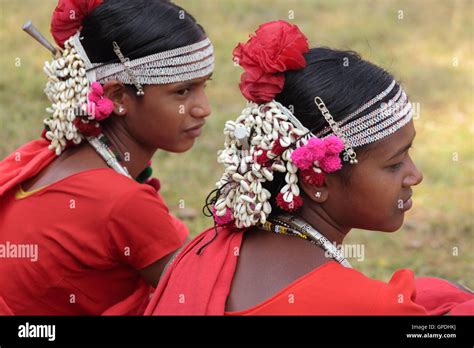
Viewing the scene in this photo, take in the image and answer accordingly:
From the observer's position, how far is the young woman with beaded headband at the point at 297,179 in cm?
307

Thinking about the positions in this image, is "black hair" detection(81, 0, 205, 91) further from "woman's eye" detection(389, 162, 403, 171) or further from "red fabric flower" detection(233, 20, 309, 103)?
"woman's eye" detection(389, 162, 403, 171)

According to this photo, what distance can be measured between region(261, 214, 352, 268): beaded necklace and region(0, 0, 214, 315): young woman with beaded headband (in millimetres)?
967

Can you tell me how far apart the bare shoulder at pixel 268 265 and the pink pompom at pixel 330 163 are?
26 cm

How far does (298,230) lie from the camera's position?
319 cm

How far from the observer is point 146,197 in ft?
13.3

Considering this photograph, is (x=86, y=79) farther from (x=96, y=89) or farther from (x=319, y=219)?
(x=319, y=219)

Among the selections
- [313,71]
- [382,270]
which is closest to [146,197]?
[313,71]

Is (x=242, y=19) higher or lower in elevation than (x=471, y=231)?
higher

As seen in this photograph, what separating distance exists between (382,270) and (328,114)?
262 cm

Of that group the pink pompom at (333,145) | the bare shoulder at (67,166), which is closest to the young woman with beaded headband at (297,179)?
the pink pompom at (333,145)

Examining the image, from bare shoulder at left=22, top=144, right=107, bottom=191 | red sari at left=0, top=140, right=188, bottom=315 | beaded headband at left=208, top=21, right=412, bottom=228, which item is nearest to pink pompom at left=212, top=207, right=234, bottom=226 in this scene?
beaded headband at left=208, top=21, right=412, bottom=228

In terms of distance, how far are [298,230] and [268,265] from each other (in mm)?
191
